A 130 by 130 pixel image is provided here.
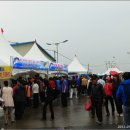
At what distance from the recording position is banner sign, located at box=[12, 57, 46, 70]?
64.1ft

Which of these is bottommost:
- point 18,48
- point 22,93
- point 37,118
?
point 37,118

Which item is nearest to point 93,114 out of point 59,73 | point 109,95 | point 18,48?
point 109,95

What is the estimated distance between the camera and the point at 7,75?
15.6 metres

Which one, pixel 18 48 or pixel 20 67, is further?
pixel 18 48

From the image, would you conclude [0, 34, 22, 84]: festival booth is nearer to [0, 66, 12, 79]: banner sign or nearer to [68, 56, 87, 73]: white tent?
[0, 66, 12, 79]: banner sign

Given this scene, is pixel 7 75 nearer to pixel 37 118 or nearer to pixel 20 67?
pixel 37 118

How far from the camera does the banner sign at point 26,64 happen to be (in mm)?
19547

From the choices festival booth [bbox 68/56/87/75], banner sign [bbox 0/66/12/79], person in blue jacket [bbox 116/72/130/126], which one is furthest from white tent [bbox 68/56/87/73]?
person in blue jacket [bbox 116/72/130/126]

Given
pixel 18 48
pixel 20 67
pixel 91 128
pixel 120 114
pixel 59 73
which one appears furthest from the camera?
pixel 18 48

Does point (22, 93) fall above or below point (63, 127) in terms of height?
above

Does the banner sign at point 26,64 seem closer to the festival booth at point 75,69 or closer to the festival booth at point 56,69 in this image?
the festival booth at point 56,69

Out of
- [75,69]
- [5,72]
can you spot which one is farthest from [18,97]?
[75,69]

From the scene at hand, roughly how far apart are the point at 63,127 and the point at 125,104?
4293 millimetres

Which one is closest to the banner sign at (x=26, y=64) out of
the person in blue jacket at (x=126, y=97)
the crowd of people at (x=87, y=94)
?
the crowd of people at (x=87, y=94)
